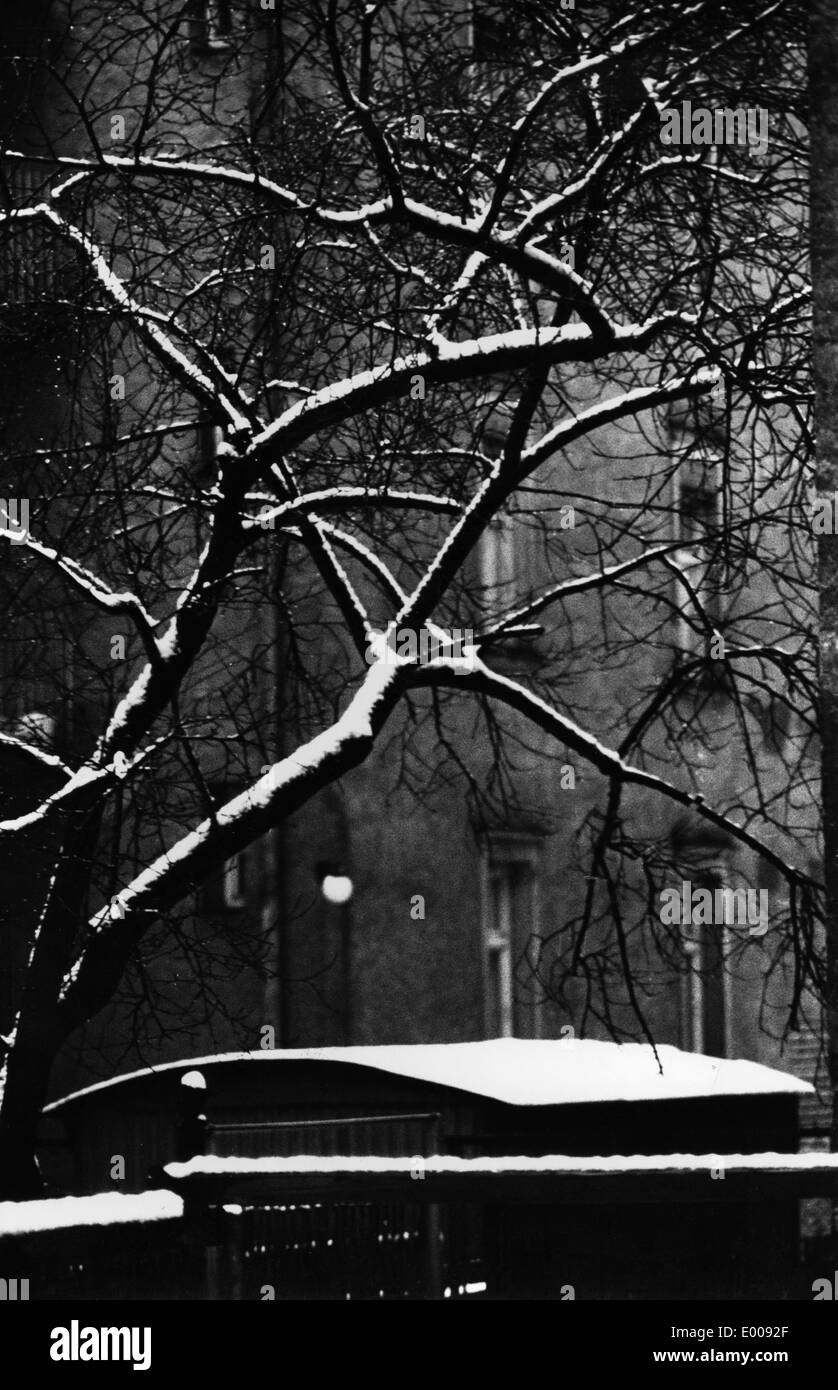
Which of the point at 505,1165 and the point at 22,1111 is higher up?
the point at 22,1111

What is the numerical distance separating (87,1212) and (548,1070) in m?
4.71

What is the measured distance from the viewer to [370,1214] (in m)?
8.40

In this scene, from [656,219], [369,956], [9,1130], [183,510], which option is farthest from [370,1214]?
[369,956]

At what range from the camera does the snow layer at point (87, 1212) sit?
23.2ft

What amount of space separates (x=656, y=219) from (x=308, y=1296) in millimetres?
4503

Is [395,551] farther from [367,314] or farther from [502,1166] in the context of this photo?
[502,1166]

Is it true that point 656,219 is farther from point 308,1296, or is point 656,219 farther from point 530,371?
point 308,1296

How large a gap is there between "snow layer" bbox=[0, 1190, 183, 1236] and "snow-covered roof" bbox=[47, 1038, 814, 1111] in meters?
2.56

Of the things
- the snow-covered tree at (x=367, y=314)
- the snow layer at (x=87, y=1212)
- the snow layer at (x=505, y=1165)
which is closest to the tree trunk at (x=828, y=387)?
the snow layer at (x=505, y=1165)

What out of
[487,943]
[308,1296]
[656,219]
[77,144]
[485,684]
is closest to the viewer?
[308,1296]

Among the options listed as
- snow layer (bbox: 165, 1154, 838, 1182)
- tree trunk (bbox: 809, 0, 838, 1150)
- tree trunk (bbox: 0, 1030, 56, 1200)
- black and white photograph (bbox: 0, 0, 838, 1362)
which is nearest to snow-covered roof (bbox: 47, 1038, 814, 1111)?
black and white photograph (bbox: 0, 0, 838, 1362)

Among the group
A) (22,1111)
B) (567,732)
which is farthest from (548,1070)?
(22,1111)

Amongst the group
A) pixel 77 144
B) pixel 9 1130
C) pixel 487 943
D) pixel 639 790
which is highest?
pixel 77 144

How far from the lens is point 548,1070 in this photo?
37.9 feet
